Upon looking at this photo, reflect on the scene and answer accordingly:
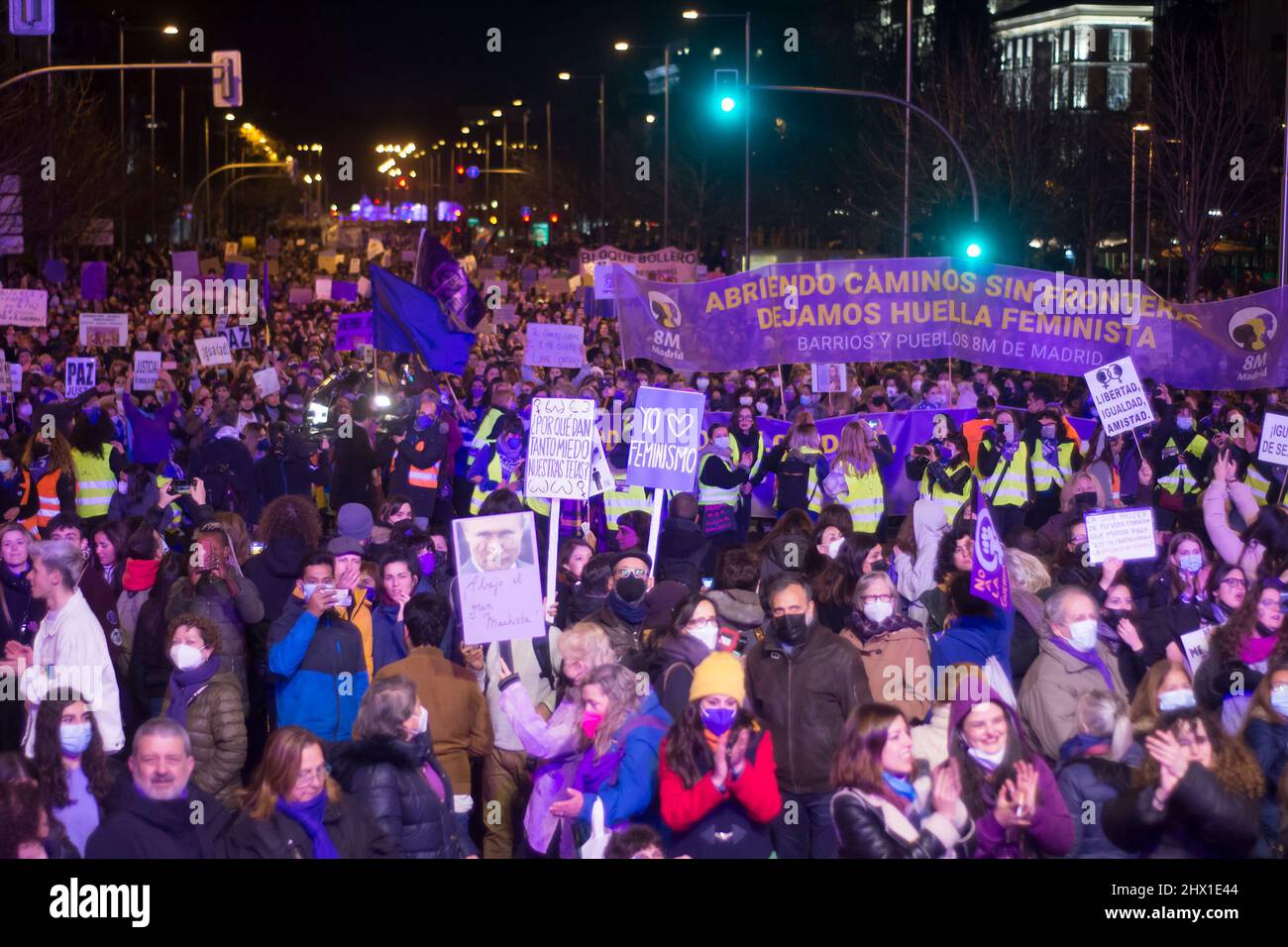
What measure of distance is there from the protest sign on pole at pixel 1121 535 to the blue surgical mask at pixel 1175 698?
2.70m

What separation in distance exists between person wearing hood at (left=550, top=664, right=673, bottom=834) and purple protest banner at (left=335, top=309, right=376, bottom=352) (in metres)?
18.1

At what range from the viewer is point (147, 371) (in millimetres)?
19641

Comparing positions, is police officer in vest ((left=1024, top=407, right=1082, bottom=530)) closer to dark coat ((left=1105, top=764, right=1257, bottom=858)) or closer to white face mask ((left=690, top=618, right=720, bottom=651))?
white face mask ((left=690, top=618, right=720, bottom=651))

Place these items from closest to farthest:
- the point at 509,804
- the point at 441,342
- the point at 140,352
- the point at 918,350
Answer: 1. the point at 509,804
2. the point at 918,350
3. the point at 441,342
4. the point at 140,352

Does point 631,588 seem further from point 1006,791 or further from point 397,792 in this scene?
point 1006,791

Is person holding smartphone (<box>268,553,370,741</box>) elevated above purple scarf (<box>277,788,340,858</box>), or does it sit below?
above

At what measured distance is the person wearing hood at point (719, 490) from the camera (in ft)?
42.5

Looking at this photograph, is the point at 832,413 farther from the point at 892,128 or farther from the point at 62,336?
the point at 892,128

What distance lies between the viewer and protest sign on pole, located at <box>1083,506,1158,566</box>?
351 inches

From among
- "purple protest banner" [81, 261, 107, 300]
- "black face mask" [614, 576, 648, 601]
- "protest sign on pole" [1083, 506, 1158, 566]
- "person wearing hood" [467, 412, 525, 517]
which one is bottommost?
"black face mask" [614, 576, 648, 601]

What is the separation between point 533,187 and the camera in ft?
288

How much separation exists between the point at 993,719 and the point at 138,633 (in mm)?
4318

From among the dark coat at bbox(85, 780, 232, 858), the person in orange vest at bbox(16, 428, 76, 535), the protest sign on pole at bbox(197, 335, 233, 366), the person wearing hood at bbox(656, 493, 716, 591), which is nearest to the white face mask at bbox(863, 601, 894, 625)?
the dark coat at bbox(85, 780, 232, 858)
